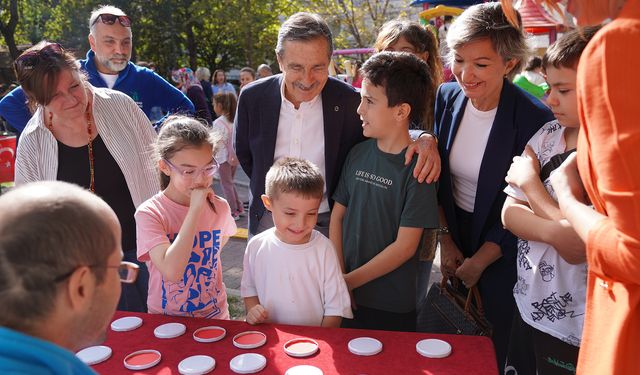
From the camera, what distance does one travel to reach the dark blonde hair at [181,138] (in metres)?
2.14

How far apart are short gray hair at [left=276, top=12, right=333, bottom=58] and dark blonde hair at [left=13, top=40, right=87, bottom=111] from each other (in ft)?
3.21

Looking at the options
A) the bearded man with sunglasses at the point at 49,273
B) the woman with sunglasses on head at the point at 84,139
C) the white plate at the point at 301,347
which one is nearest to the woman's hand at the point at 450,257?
the white plate at the point at 301,347

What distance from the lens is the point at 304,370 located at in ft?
5.08

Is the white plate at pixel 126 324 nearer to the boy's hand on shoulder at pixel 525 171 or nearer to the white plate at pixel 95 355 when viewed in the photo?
the white plate at pixel 95 355

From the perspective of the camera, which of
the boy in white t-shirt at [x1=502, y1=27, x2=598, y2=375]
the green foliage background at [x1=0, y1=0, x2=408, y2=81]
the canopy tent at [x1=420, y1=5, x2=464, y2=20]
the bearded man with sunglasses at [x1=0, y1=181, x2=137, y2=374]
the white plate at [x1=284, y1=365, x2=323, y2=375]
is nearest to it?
the bearded man with sunglasses at [x1=0, y1=181, x2=137, y2=374]

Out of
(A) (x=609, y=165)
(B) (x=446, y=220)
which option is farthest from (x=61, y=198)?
(B) (x=446, y=220)

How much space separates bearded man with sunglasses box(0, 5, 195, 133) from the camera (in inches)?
146

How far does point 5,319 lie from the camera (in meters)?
0.90

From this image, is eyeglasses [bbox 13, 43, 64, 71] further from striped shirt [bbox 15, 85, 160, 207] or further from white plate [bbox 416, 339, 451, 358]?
white plate [bbox 416, 339, 451, 358]

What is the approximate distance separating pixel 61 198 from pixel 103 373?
0.88 m

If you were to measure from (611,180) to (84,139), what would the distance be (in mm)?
2335

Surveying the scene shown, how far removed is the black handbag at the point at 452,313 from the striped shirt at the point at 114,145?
4.90 ft

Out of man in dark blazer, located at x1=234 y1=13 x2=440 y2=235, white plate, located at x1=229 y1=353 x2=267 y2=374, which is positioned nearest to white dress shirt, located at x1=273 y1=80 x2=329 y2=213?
man in dark blazer, located at x1=234 y1=13 x2=440 y2=235

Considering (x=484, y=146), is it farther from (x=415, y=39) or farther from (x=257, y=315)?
(x=257, y=315)
